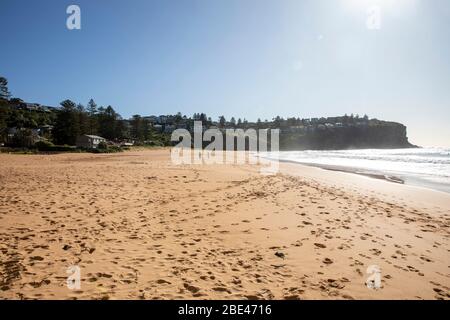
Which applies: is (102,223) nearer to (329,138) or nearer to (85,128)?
(85,128)

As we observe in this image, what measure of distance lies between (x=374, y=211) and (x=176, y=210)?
8.22m

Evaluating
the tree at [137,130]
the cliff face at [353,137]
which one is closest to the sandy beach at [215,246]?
the tree at [137,130]

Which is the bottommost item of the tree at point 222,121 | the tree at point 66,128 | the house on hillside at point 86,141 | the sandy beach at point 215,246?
the sandy beach at point 215,246

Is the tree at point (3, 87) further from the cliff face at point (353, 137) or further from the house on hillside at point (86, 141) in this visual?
the cliff face at point (353, 137)

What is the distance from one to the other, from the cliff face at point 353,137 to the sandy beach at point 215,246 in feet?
516

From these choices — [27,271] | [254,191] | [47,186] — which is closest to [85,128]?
[47,186]

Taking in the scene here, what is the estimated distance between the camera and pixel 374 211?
34.9 ft

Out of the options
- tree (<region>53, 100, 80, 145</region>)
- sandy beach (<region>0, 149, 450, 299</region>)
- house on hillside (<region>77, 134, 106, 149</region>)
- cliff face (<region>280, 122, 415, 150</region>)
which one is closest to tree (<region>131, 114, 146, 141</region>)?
house on hillside (<region>77, 134, 106, 149</region>)

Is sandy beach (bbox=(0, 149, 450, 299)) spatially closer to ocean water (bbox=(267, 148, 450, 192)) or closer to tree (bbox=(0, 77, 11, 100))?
ocean water (bbox=(267, 148, 450, 192))

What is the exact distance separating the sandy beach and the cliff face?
157 metres

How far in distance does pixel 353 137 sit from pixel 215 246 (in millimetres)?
196708

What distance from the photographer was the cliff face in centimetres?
16850

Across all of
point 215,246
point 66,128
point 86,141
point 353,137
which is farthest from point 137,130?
point 353,137

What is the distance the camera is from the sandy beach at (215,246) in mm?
4629
